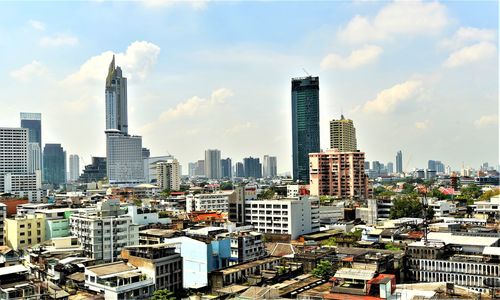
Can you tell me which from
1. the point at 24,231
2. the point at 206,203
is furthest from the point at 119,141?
the point at 24,231

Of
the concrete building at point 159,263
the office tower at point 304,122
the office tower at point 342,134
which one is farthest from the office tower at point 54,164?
the concrete building at point 159,263

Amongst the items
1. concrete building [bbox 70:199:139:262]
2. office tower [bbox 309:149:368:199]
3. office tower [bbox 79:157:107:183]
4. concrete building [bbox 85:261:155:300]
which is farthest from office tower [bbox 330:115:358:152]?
concrete building [bbox 85:261:155:300]

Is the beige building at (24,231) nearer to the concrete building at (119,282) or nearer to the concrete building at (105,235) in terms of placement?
the concrete building at (105,235)

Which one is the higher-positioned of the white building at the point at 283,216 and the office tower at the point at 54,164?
the office tower at the point at 54,164

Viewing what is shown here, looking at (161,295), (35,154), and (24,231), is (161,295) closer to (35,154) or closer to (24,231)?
(24,231)

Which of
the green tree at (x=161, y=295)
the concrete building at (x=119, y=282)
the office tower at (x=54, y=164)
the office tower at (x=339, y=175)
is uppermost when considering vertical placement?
the office tower at (x=54, y=164)

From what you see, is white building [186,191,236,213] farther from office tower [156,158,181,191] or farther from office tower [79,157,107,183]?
office tower [79,157,107,183]
